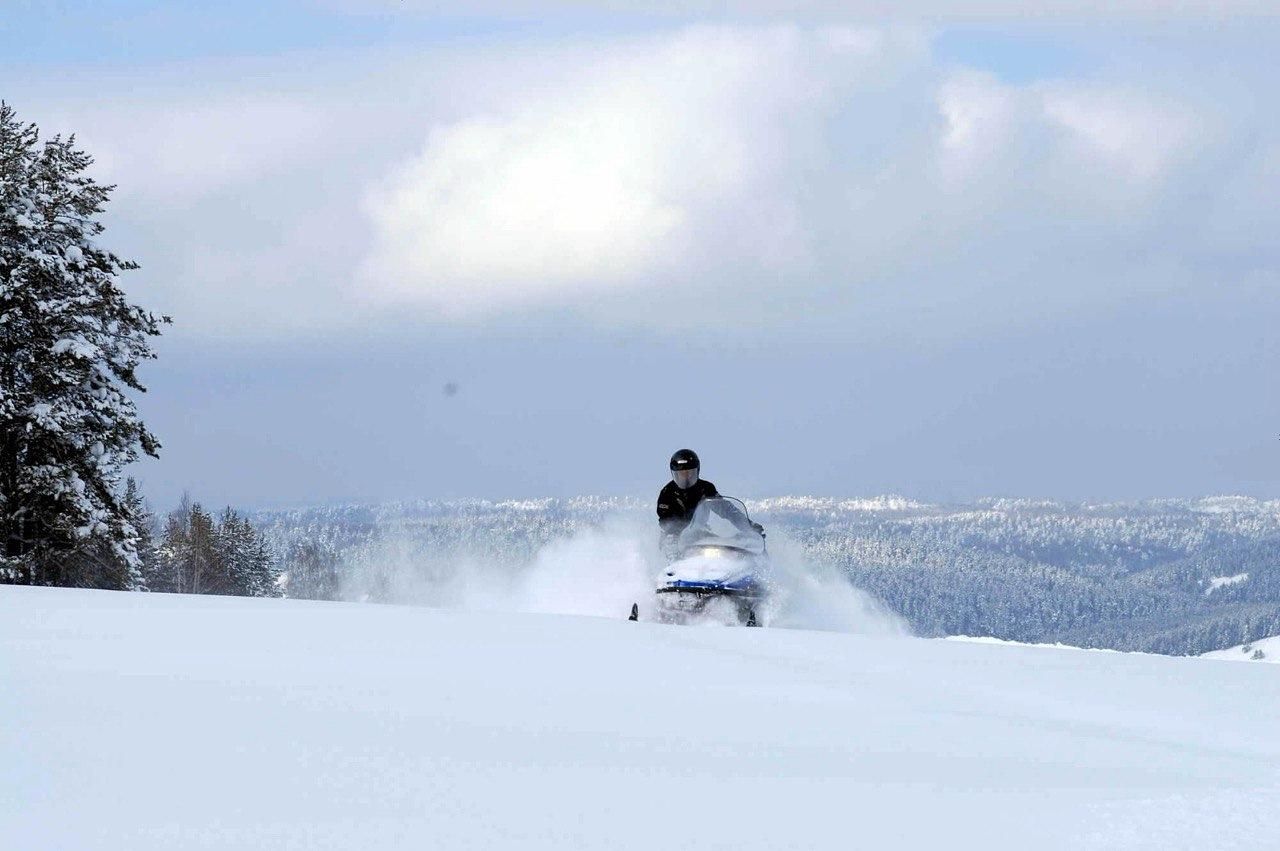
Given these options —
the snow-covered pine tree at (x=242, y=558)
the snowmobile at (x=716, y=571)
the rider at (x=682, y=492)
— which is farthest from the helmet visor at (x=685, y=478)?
the snow-covered pine tree at (x=242, y=558)

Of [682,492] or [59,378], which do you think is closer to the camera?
[682,492]

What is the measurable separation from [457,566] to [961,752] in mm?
16240

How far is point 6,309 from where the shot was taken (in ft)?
70.7

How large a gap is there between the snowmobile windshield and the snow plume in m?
0.53

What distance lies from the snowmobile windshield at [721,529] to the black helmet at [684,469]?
0.65 metres

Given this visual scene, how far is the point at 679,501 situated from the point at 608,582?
1.78 metres

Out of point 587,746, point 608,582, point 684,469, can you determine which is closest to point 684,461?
point 684,469

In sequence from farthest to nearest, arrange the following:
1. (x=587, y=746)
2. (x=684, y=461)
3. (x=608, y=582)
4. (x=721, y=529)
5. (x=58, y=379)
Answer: (x=58, y=379) → (x=608, y=582) → (x=684, y=461) → (x=721, y=529) → (x=587, y=746)

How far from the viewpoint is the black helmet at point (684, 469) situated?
16078 mm

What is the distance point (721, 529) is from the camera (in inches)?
599

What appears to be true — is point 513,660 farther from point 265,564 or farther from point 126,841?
point 265,564

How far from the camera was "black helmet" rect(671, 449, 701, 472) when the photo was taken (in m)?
16.1

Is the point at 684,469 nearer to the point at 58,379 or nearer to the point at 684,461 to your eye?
the point at 684,461

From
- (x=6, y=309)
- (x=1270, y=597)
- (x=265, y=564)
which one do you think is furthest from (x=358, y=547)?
(x=6, y=309)
